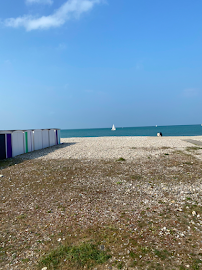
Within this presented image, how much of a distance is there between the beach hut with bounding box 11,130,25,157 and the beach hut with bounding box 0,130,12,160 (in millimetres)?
609

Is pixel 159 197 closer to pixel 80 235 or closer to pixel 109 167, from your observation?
pixel 80 235

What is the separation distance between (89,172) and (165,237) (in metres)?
7.71

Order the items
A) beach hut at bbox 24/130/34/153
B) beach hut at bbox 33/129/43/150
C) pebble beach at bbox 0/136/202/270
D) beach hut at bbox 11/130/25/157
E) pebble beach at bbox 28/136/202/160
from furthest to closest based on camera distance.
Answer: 1. beach hut at bbox 33/129/43/150
2. beach hut at bbox 24/130/34/153
3. beach hut at bbox 11/130/25/157
4. pebble beach at bbox 28/136/202/160
5. pebble beach at bbox 0/136/202/270

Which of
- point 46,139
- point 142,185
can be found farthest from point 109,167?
point 46,139

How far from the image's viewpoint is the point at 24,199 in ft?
28.9

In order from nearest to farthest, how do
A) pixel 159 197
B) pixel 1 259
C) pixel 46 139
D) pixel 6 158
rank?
pixel 1 259 < pixel 159 197 < pixel 6 158 < pixel 46 139

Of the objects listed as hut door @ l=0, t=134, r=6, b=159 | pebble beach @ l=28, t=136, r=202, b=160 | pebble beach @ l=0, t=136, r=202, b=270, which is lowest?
pebble beach @ l=0, t=136, r=202, b=270

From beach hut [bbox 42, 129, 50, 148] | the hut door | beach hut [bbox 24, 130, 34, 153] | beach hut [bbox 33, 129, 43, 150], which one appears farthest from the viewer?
beach hut [bbox 42, 129, 50, 148]

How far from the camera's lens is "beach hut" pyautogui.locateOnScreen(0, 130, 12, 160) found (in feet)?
62.0

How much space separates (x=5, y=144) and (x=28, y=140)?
4823 mm

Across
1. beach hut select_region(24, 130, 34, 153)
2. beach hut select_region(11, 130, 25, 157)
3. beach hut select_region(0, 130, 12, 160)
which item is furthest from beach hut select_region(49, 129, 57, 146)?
beach hut select_region(0, 130, 12, 160)

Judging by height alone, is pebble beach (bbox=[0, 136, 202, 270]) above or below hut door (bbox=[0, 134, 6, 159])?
below

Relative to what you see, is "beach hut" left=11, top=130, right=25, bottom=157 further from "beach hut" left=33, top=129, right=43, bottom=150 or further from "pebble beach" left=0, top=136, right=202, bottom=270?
"pebble beach" left=0, top=136, right=202, bottom=270

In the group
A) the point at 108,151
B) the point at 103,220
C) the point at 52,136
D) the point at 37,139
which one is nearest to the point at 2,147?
the point at 37,139
